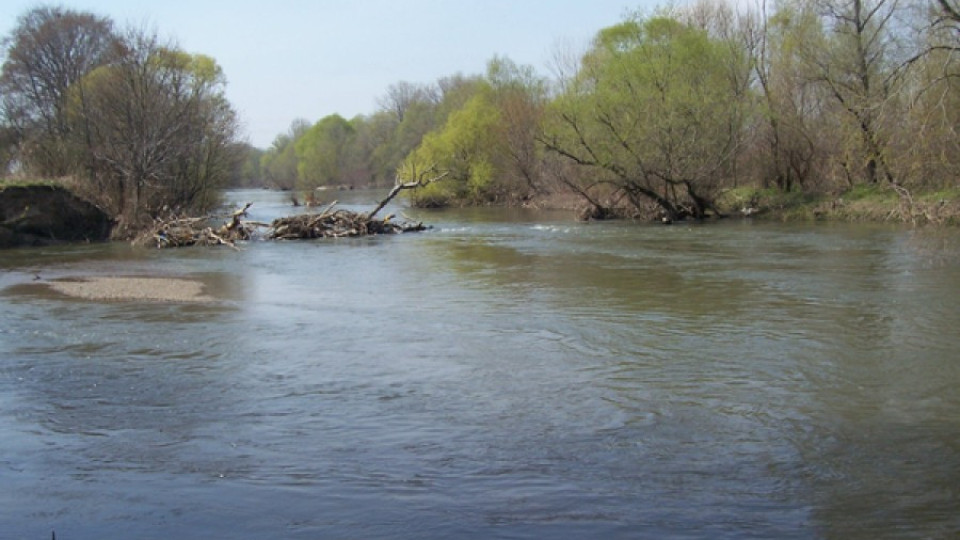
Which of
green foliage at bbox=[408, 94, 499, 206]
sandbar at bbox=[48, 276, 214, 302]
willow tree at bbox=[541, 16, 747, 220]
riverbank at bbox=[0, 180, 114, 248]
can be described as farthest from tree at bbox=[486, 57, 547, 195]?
sandbar at bbox=[48, 276, 214, 302]

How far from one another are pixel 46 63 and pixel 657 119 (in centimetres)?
3371

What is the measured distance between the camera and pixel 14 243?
101ft

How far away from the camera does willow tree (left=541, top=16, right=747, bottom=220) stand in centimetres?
3678

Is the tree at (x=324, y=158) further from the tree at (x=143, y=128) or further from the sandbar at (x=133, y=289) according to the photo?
the sandbar at (x=133, y=289)

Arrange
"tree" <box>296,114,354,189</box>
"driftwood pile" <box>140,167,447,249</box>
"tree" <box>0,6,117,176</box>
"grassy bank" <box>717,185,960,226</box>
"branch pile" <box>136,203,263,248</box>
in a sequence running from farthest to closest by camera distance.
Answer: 1. "tree" <box>296,114,354,189</box>
2. "tree" <box>0,6,117,176</box>
3. "grassy bank" <box>717,185,960,226</box>
4. "driftwood pile" <box>140,167,447,249</box>
5. "branch pile" <box>136,203,263,248</box>

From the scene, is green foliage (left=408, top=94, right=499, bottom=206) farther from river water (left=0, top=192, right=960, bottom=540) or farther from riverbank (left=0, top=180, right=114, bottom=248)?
river water (left=0, top=192, right=960, bottom=540)

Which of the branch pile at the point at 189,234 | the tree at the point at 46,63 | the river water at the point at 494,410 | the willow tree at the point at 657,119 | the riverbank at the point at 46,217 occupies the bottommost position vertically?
the river water at the point at 494,410

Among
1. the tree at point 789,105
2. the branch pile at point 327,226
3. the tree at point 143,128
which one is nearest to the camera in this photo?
the branch pile at point 327,226

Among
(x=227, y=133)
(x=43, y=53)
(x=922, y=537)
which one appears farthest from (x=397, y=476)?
(x=43, y=53)

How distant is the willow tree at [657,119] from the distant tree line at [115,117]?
59.0ft

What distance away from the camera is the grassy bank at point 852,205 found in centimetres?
3067

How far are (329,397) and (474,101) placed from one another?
57.6 meters

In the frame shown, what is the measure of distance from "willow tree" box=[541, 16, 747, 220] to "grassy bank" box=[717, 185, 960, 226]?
79.9 inches

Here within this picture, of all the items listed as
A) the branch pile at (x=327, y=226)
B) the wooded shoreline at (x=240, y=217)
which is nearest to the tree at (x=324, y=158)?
the wooded shoreline at (x=240, y=217)
